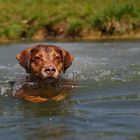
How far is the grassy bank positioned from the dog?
1384cm

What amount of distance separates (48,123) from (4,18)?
22185mm

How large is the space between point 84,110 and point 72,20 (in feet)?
60.3

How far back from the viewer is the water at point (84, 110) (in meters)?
6.24

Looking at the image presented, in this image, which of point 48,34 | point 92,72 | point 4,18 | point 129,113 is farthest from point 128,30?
point 129,113

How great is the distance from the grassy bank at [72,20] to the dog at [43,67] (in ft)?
45.4

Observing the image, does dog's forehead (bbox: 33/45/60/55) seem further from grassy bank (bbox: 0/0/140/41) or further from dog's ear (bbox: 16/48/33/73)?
grassy bank (bbox: 0/0/140/41)

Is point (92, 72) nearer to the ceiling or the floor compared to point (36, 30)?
nearer to the floor

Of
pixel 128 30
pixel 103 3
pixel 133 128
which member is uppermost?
pixel 103 3

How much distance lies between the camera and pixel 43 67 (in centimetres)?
918

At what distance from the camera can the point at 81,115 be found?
7.28 metres

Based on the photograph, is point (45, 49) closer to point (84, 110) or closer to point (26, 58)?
point (26, 58)

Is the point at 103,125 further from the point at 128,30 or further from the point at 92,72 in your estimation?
the point at 128,30

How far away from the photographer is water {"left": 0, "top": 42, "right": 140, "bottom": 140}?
Answer: 6238 mm

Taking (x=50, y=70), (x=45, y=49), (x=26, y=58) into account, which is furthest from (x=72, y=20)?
(x=50, y=70)
